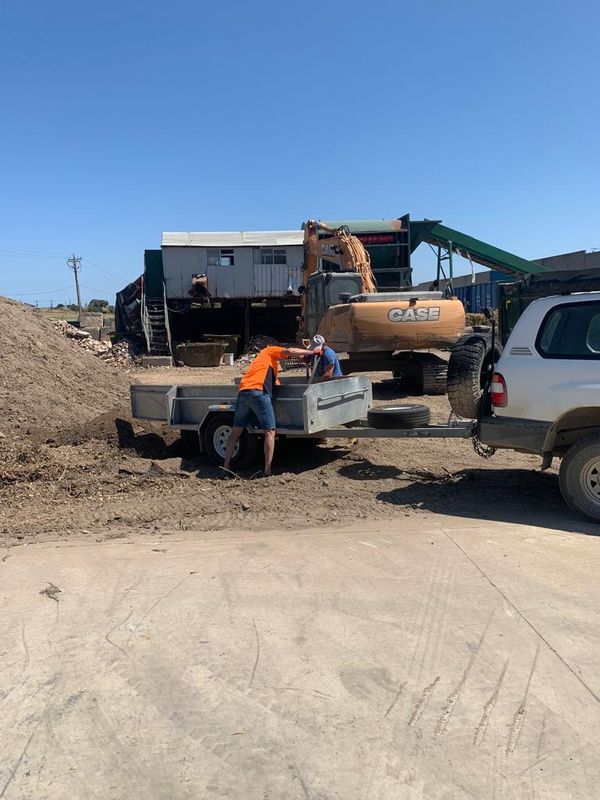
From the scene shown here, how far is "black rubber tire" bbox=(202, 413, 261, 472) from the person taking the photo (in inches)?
309

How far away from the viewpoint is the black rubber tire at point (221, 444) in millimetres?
7852

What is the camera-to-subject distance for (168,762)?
2.76 metres

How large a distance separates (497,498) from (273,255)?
25.5m

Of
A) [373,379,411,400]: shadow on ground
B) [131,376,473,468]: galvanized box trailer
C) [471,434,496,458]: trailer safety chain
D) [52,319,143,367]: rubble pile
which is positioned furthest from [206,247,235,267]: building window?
[471,434,496,458]: trailer safety chain

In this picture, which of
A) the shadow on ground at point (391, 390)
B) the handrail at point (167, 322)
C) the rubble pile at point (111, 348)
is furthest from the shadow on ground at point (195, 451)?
the handrail at point (167, 322)

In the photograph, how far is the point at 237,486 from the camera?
23.4ft

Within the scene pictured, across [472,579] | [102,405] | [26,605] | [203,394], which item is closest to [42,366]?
[102,405]

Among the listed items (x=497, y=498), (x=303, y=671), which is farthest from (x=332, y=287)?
(x=303, y=671)

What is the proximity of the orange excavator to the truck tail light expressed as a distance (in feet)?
21.1

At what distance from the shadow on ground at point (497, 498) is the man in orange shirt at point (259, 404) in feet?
5.00

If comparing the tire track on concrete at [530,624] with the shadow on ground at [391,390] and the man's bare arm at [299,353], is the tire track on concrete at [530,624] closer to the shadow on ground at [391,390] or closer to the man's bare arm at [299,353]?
the man's bare arm at [299,353]

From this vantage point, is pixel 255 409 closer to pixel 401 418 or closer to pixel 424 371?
pixel 401 418

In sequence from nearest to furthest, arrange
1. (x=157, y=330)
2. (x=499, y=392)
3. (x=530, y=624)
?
(x=530, y=624) → (x=499, y=392) → (x=157, y=330)

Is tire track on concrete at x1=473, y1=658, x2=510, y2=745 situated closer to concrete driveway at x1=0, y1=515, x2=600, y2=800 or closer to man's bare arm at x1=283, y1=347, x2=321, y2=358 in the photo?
concrete driveway at x1=0, y1=515, x2=600, y2=800
